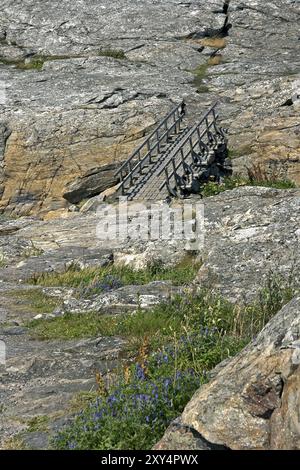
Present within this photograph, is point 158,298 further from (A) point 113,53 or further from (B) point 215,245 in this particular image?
(A) point 113,53

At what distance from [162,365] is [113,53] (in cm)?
3139

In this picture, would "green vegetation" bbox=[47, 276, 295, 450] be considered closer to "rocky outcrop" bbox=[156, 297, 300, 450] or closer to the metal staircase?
"rocky outcrop" bbox=[156, 297, 300, 450]

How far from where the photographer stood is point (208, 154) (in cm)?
2522

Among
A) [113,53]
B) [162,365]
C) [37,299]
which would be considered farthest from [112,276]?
[113,53]

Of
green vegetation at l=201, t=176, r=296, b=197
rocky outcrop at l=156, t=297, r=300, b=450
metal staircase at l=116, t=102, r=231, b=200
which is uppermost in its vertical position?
metal staircase at l=116, t=102, r=231, b=200

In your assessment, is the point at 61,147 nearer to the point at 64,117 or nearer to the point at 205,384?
the point at 64,117

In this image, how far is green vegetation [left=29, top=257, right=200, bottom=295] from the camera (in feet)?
42.9

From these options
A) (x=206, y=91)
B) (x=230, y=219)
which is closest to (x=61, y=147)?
(x=206, y=91)

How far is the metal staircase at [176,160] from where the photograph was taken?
23.4m

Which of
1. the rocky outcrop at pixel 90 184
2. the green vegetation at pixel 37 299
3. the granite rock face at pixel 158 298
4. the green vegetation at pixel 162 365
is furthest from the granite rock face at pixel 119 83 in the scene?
the green vegetation at pixel 162 365

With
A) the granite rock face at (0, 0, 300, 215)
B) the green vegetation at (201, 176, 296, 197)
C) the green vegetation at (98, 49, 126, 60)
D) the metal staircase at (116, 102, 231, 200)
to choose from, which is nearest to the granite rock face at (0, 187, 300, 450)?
the metal staircase at (116, 102, 231, 200)

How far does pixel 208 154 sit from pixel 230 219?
9890 millimetres

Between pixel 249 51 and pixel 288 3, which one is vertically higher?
pixel 288 3

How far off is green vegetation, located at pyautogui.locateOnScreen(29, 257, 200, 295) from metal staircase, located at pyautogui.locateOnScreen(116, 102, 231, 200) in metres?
8.17
